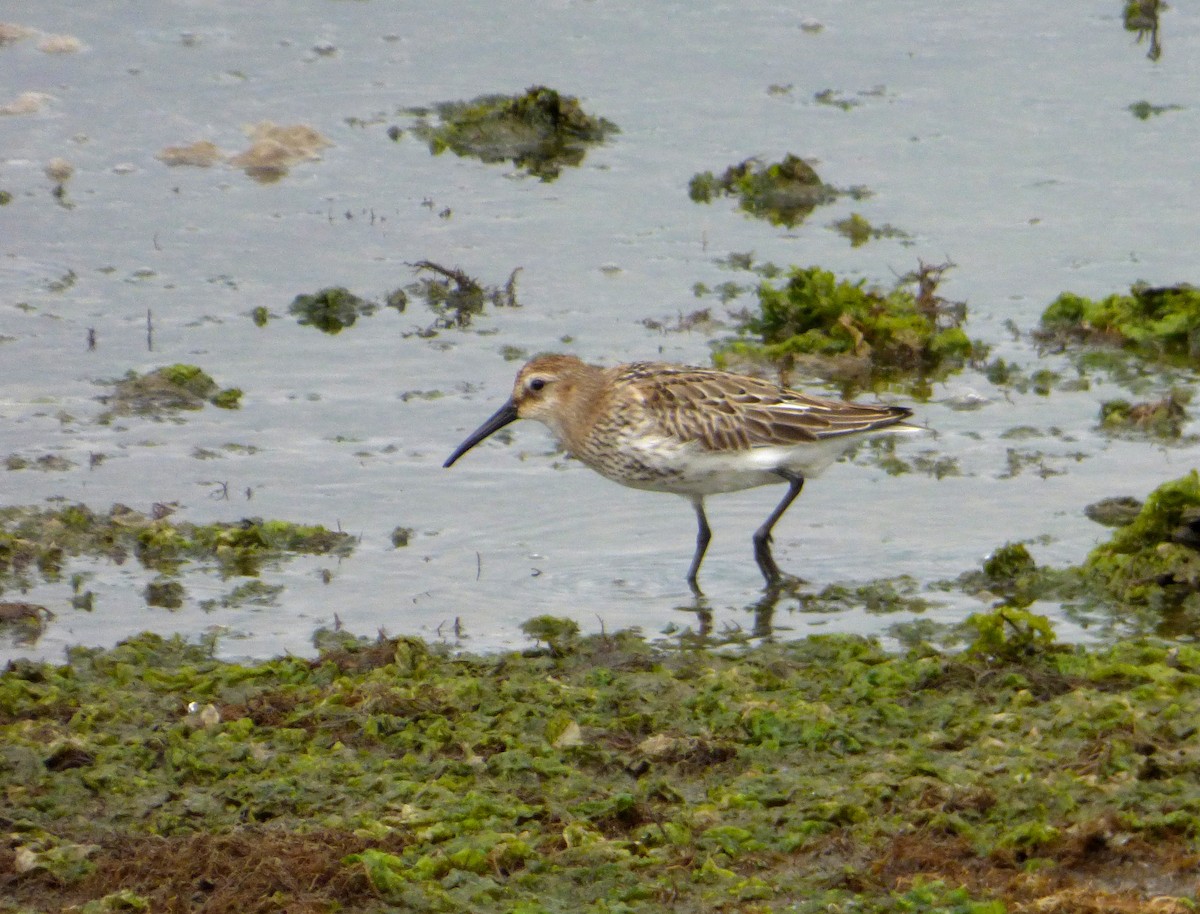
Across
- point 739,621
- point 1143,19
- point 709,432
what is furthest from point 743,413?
point 1143,19

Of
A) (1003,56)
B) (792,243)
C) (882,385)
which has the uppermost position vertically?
(1003,56)

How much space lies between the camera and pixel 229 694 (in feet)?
Result: 24.9

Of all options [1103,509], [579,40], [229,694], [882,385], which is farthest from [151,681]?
[579,40]

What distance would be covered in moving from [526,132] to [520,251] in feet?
7.51

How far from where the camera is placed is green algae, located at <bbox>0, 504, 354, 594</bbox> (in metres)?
9.59

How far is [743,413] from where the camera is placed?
32.9 feet

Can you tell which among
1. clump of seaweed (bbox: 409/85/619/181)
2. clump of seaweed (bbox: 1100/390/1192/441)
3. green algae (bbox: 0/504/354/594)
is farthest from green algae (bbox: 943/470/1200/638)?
clump of seaweed (bbox: 409/85/619/181)

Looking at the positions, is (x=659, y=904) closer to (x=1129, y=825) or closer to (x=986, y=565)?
(x=1129, y=825)

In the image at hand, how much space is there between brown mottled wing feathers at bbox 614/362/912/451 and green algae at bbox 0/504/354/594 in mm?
1717

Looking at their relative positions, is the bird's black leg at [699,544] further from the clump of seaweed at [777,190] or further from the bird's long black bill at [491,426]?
the clump of seaweed at [777,190]

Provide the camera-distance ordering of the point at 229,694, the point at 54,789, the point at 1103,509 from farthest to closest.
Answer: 1. the point at 1103,509
2. the point at 229,694
3. the point at 54,789

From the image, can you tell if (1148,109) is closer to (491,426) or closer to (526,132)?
(526,132)

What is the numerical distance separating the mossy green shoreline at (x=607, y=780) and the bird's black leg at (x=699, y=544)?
4.75 feet

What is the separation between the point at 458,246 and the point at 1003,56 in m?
6.00
